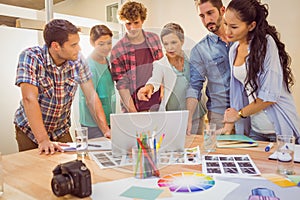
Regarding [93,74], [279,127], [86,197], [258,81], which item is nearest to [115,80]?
[93,74]

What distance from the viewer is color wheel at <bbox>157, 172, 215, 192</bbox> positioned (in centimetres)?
83

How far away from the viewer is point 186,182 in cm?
87

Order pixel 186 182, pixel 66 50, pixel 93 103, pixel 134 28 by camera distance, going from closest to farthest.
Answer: pixel 186 182
pixel 134 28
pixel 93 103
pixel 66 50

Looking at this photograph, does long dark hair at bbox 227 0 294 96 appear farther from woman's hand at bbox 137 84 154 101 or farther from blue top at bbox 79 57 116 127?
blue top at bbox 79 57 116 127

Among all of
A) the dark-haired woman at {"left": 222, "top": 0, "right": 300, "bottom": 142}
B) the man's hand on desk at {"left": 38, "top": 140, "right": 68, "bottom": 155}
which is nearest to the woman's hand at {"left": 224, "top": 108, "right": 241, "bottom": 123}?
the dark-haired woman at {"left": 222, "top": 0, "right": 300, "bottom": 142}

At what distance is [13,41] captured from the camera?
2.42m

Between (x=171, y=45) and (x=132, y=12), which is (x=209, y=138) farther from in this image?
(x=132, y=12)

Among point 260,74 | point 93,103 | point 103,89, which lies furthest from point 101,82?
point 260,74

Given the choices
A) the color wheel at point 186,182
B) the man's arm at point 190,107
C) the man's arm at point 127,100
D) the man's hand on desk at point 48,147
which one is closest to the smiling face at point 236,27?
the man's arm at point 190,107

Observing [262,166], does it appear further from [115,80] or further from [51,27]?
[51,27]

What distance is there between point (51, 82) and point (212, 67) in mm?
879

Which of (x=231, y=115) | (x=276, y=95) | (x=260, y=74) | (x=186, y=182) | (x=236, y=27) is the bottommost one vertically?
(x=186, y=182)

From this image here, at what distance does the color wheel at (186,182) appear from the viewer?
2.71 ft

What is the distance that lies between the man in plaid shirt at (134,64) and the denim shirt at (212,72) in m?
0.20
